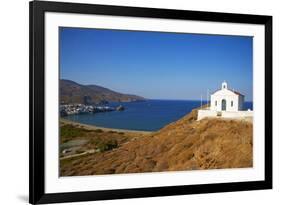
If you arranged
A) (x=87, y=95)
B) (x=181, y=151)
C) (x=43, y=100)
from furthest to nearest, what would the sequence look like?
(x=181, y=151)
(x=87, y=95)
(x=43, y=100)

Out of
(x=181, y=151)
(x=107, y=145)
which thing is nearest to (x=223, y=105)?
(x=181, y=151)

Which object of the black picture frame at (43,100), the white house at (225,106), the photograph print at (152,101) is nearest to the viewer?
the black picture frame at (43,100)

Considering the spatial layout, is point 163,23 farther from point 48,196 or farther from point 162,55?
point 48,196

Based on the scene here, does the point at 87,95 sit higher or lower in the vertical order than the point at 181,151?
higher

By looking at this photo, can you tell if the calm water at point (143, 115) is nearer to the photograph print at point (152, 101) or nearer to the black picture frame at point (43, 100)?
the photograph print at point (152, 101)

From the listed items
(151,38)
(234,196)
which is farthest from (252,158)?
(151,38)

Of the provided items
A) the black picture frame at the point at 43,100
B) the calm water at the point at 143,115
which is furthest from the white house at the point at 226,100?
the black picture frame at the point at 43,100

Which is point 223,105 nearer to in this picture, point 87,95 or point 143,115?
point 143,115
